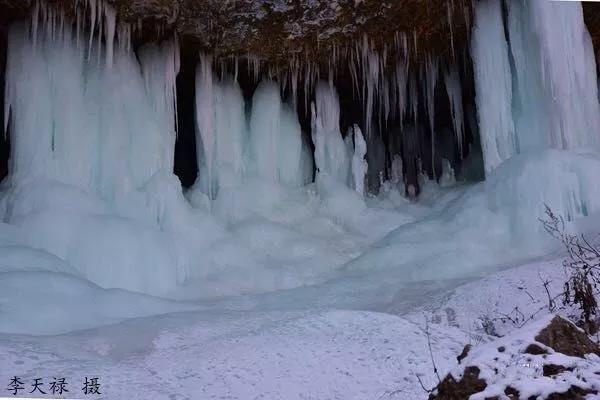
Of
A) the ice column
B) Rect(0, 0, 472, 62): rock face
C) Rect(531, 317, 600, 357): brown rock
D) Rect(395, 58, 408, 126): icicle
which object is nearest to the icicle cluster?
Rect(0, 0, 472, 62): rock face

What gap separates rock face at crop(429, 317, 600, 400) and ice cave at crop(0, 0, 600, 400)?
2.64 feet

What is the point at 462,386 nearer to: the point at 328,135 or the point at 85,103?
the point at 85,103

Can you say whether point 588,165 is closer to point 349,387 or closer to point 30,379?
point 349,387

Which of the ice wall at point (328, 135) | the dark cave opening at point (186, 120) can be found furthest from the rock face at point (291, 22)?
the ice wall at point (328, 135)

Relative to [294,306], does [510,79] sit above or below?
above

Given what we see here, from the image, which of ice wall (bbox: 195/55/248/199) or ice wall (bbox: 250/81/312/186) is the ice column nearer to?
ice wall (bbox: 250/81/312/186)

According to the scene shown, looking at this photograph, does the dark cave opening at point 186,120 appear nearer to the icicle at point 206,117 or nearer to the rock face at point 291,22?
the icicle at point 206,117

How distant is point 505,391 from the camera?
1945mm

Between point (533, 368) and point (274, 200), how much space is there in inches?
253

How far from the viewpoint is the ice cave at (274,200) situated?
11.5 feet

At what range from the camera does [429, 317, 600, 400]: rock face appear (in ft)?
6.25

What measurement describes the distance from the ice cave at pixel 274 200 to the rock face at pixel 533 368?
80 cm

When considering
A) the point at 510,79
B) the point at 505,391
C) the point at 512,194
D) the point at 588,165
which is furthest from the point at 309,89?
the point at 505,391

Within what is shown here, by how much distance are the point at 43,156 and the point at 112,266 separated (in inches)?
64.2
